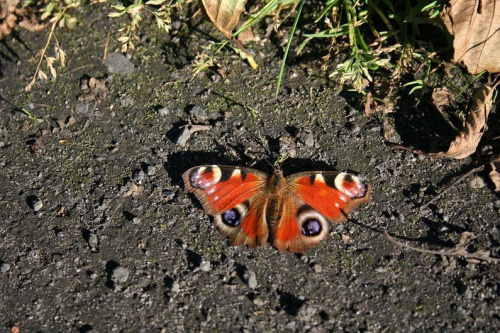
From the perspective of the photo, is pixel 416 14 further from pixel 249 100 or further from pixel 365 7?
pixel 249 100

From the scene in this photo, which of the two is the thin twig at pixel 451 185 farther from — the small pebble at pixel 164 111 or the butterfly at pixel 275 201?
the small pebble at pixel 164 111

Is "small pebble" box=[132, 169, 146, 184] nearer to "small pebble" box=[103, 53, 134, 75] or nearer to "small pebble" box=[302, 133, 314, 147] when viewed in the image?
"small pebble" box=[103, 53, 134, 75]

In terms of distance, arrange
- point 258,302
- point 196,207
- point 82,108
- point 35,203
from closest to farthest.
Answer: point 258,302
point 196,207
point 35,203
point 82,108

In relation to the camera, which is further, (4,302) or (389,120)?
(389,120)

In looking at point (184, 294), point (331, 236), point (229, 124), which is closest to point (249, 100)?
point (229, 124)

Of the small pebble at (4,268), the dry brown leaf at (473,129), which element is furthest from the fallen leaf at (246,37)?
the small pebble at (4,268)

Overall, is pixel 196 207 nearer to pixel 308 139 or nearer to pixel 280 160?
pixel 280 160

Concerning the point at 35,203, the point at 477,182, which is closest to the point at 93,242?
the point at 35,203
